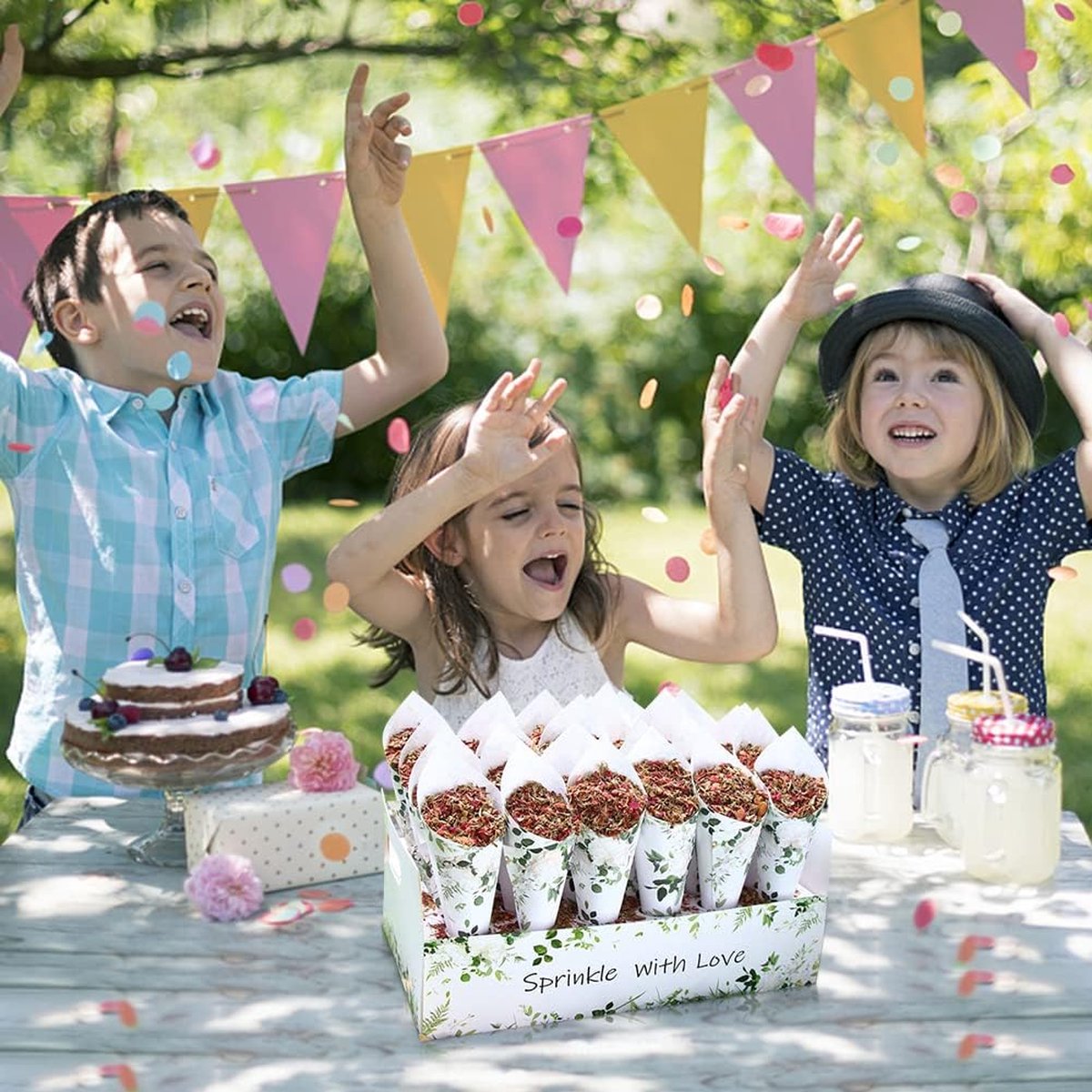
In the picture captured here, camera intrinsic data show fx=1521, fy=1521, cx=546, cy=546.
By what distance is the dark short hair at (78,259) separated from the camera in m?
2.87

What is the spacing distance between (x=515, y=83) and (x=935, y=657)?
10.5 ft

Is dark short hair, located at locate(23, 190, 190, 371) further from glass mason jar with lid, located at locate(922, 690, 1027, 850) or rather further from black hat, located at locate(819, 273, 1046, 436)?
glass mason jar with lid, located at locate(922, 690, 1027, 850)

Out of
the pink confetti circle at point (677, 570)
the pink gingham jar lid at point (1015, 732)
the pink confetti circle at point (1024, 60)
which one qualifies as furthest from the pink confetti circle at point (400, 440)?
the pink confetti circle at point (1024, 60)

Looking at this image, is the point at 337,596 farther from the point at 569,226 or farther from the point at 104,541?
the point at 569,226

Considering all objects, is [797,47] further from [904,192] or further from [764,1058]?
[904,192]

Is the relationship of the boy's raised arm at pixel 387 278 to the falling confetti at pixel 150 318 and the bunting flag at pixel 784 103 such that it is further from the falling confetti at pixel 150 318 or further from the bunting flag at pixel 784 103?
the bunting flag at pixel 784 103

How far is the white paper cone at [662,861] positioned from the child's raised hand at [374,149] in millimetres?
1578

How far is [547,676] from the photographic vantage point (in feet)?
8.81

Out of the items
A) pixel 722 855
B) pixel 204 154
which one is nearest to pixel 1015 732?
pixel 722 855

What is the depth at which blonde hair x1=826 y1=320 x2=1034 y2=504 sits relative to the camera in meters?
2.81

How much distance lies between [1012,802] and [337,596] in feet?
3.62

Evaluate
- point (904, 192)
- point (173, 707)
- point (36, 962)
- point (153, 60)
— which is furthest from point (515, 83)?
point (904, 192)

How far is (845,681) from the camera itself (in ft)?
9.47

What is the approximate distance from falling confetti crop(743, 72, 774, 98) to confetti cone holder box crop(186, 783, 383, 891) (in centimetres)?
179
